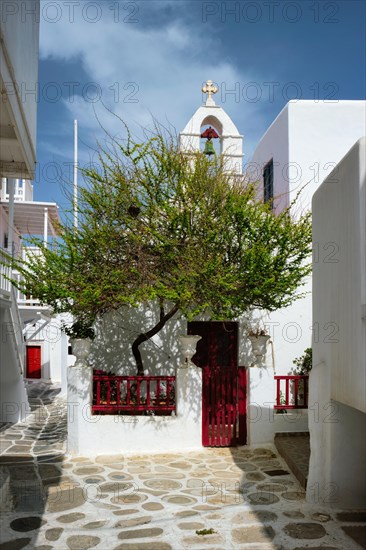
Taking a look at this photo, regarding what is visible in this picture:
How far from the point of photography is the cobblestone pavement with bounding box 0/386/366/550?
5.77 meters

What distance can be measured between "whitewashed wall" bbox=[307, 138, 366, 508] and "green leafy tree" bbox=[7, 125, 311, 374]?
8.07 ft

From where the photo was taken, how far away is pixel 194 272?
31.1 feet

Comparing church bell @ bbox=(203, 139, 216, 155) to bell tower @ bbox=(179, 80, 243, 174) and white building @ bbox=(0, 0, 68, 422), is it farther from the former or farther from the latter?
white building @ bbox=(0, 0, 68, 422)

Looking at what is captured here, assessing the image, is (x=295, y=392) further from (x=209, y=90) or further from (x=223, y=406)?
(x=209, y=90)

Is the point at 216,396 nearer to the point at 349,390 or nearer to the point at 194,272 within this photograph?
the point at 194,272

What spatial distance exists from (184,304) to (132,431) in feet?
9.01

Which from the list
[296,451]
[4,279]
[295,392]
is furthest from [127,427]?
[4,279]

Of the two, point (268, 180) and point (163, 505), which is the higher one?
point (268, 180)

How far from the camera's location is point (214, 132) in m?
12.9

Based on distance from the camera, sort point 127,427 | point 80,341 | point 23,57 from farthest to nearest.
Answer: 1. point 80,341
2. point 127,427
3. point 23,57

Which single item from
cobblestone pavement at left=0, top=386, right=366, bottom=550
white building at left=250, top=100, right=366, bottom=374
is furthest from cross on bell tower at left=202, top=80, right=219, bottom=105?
cobblestone pavement at left=0, top=386, right=366, bottom=550

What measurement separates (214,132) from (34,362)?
602 inches

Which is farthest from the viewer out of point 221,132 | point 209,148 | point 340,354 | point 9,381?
point 221,132

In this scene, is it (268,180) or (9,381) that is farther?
(268,180)
